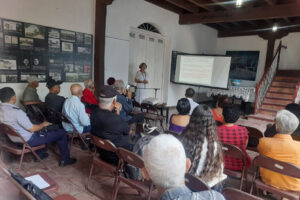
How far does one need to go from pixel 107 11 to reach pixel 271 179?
4685 millimetres

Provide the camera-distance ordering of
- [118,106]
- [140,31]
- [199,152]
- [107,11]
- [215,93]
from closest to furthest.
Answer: [199,152], [118,106], [107,11], [140,31], [215,93]

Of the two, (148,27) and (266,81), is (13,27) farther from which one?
(266,81)

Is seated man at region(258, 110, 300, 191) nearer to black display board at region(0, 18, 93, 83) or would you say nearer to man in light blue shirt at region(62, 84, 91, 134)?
man in light blue shirt at region(62, 84, 91, 134)

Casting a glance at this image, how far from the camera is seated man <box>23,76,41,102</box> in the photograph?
3508 millimetres

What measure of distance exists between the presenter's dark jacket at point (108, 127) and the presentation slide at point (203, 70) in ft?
16.9

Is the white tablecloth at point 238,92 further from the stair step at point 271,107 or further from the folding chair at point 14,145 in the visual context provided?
the folding chair at point 14,145

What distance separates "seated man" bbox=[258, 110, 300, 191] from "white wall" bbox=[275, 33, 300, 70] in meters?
7.84

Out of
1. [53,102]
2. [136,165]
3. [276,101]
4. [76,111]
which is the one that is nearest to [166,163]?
[136,165]

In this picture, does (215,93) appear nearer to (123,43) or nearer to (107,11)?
(123,43)

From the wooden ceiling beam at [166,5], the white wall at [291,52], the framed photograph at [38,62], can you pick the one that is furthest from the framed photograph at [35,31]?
the white wall at [291,52]

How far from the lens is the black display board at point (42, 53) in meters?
3.51

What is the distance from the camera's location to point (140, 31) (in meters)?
6.18

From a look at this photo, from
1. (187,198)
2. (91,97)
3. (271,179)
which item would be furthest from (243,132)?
(91,97)

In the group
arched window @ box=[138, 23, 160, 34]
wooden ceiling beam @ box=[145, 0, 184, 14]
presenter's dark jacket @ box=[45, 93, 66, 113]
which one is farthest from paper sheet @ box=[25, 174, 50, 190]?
wooden ceiling beam @ box=[145, 0, 184, 14]
